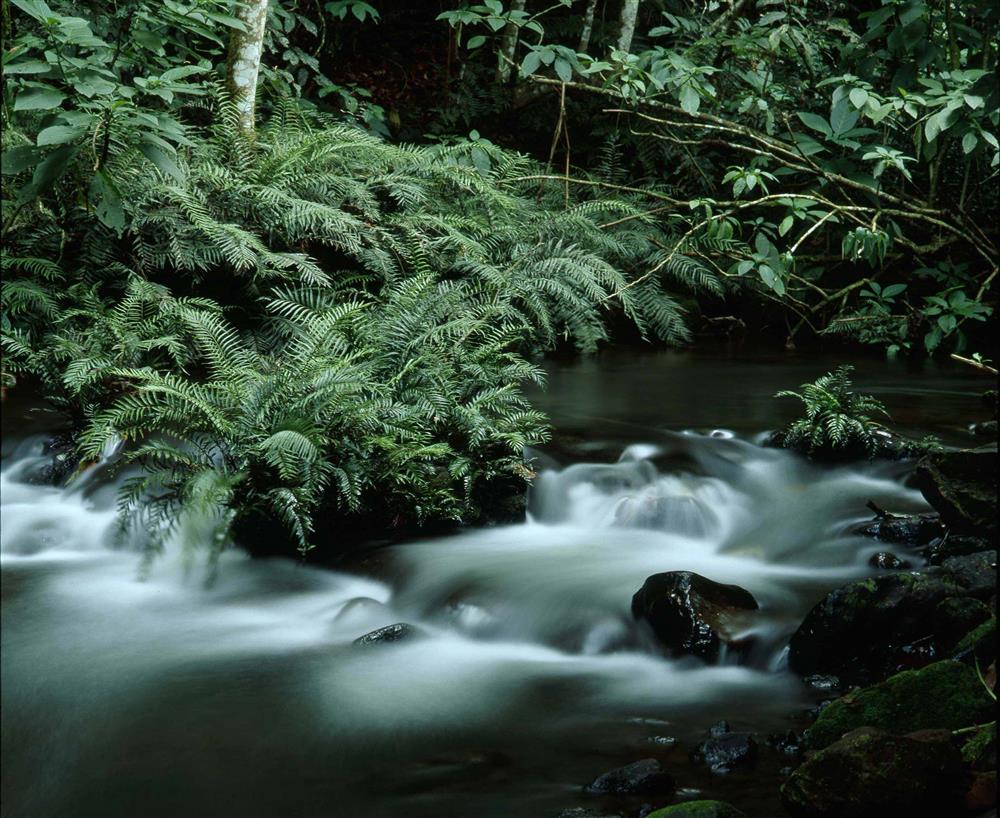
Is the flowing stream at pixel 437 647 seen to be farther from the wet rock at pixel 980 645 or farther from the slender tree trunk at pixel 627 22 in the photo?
the slender tree trunk at pixel 627 22

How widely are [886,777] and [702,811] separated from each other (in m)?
0.49

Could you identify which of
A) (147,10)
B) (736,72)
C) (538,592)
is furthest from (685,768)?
(736,72)

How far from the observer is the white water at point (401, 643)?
9.96 ft

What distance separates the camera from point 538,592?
4387 mm

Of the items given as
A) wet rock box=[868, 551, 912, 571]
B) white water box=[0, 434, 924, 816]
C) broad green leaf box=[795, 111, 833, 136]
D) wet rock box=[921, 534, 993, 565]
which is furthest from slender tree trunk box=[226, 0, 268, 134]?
wet rock box=[921, 534, 993, 565]

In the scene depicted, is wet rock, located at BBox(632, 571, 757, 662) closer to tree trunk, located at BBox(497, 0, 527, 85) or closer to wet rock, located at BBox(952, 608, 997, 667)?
wet rock, located at BBox(952, 608, 997, 667)

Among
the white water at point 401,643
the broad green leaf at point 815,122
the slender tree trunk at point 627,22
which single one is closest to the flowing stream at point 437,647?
the white water at point 401,643

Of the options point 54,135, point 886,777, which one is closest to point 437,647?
point 886,777

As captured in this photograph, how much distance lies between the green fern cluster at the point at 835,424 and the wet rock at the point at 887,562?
110 cm

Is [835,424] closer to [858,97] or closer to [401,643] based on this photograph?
[858,97]

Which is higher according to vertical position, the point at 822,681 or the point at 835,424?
the point at 835,424

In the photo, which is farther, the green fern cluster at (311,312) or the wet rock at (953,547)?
the green fern cluster at (311,312)

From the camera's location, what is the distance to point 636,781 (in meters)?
2.83

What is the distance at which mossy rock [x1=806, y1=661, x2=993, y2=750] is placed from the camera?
111 inches
